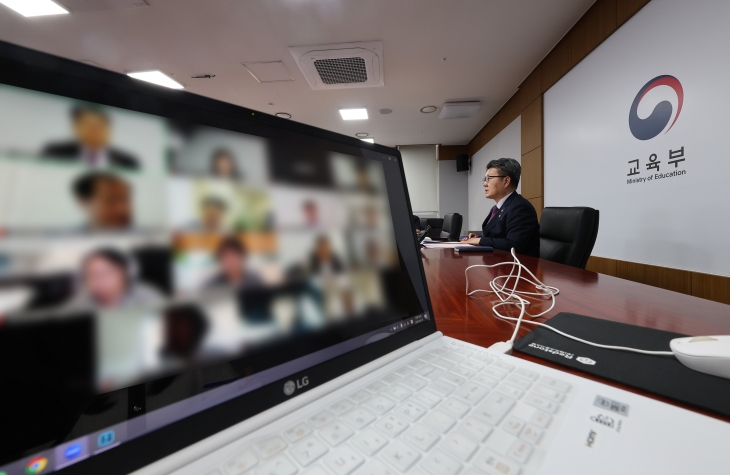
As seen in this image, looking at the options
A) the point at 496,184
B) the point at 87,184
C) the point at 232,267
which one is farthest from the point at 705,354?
the point at 496,184

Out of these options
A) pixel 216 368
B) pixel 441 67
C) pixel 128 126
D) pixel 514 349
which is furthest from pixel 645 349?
pixel 441 67

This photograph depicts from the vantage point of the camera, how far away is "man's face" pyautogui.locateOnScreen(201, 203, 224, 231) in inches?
10.6

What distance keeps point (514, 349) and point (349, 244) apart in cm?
29

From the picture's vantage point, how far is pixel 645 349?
0.40 metres

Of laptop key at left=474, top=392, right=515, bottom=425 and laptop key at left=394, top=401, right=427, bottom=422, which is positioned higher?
laptop key at left=394, top=401, right=427, bottom=422

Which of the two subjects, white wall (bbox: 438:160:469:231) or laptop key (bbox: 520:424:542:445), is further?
white wall (bbox: 438:160:469:231)

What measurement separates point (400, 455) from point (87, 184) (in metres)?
0.32

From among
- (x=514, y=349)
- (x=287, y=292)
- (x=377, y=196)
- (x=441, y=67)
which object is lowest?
(x=514, y=349)

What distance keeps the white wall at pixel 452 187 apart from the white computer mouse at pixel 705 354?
5787 millimetres

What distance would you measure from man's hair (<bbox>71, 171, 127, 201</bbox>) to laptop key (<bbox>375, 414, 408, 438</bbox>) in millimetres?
300

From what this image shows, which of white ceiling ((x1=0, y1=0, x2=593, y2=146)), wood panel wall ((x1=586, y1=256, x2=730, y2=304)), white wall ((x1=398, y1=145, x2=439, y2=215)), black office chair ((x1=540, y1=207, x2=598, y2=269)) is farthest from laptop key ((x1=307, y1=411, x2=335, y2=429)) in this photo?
white wall ((x1=398, y1=145, x2=439, y2=215))

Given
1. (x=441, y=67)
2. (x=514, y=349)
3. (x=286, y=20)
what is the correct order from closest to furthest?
1. (x=514, y=349)
2. (x=286, y=20)
3. (x=441, y=67)

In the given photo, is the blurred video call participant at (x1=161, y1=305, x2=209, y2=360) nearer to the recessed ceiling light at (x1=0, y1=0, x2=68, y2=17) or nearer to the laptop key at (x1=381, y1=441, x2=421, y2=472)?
the laptop key at (x1=381, y1=441, x2=421, y2=472)

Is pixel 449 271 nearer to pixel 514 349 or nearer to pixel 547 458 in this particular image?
pixel 514 349
